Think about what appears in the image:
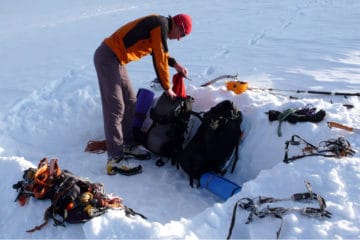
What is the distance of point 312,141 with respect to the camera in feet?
14.0

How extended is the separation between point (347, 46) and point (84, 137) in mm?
6229

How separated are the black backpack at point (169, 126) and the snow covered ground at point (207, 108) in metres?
0.28

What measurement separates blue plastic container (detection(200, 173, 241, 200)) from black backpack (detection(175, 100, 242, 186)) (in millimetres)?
116

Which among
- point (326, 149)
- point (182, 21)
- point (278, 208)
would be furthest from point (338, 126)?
point (182, 21)

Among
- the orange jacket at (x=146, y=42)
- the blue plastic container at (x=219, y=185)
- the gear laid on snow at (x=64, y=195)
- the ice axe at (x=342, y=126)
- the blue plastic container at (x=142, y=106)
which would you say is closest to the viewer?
the gear laid on snow at (x=64, y=195)

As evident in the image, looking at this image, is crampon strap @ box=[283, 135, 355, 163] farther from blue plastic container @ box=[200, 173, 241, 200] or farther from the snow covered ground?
blue plastic container @ box=[200, 173, 241, 200]

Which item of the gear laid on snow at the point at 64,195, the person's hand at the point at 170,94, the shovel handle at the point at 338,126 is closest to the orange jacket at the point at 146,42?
the person's hand at the point at 170,94

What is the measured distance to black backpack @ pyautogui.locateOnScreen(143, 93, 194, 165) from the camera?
202 inches

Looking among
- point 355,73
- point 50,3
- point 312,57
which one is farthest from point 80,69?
point 50,3

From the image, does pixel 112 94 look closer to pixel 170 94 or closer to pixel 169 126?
pixel 170 94

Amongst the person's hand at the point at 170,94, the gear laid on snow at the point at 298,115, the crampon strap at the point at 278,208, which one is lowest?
the crampon strap at the point at 278,208

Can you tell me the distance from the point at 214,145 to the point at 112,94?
1454mm

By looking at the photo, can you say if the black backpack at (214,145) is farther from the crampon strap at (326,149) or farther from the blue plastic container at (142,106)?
the blue plastic container at (142,106)

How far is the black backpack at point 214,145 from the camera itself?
15.5 ft
